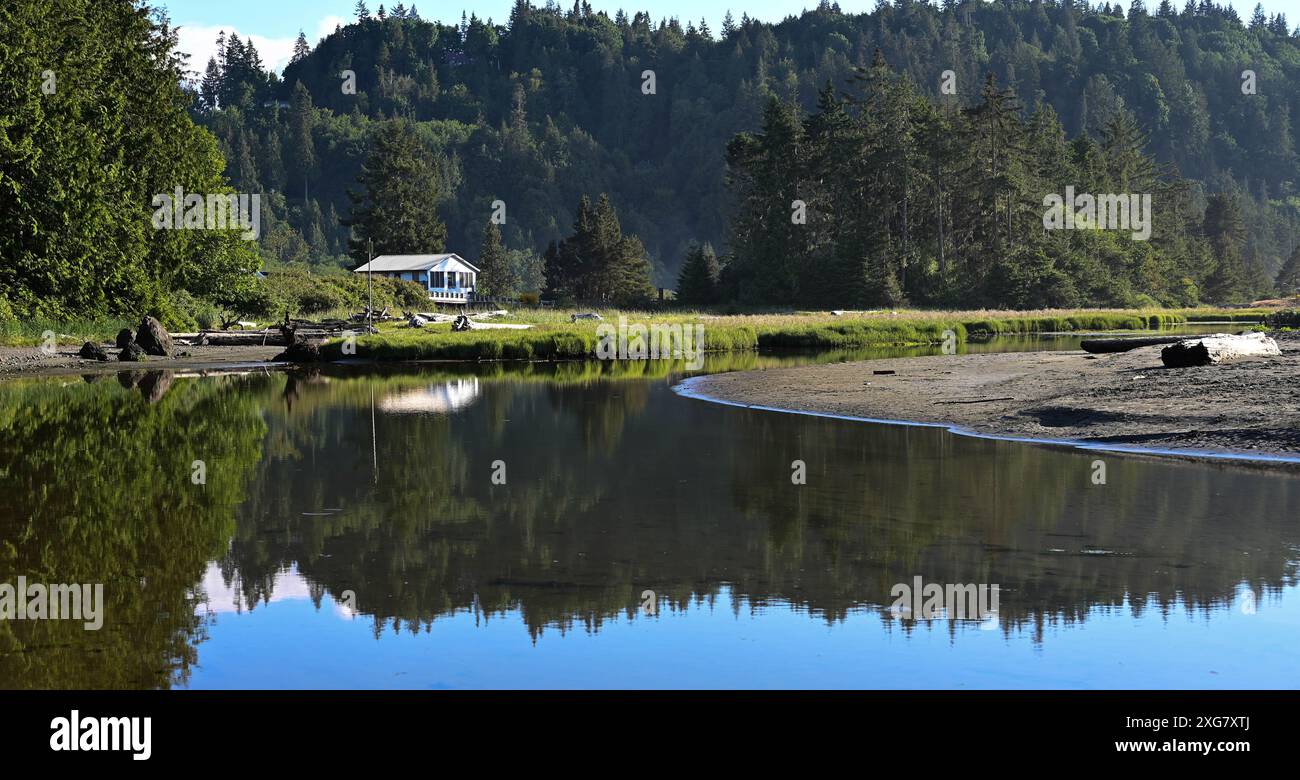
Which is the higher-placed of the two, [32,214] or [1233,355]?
[32,214]

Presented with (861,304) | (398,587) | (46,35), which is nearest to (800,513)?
(398,587)

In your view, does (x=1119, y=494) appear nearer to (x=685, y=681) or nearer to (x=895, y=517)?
(x=895, y=517)

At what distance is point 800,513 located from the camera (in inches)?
667

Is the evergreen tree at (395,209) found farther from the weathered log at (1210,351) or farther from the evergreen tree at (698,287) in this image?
the weathered log at (1210,351)

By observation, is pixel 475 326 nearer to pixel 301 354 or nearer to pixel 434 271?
pixel 301 354

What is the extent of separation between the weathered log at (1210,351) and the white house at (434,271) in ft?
331

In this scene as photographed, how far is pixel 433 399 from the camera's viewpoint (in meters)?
36.9

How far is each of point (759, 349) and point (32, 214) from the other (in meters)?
34.7

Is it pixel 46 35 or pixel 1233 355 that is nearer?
pixel 1233 355
